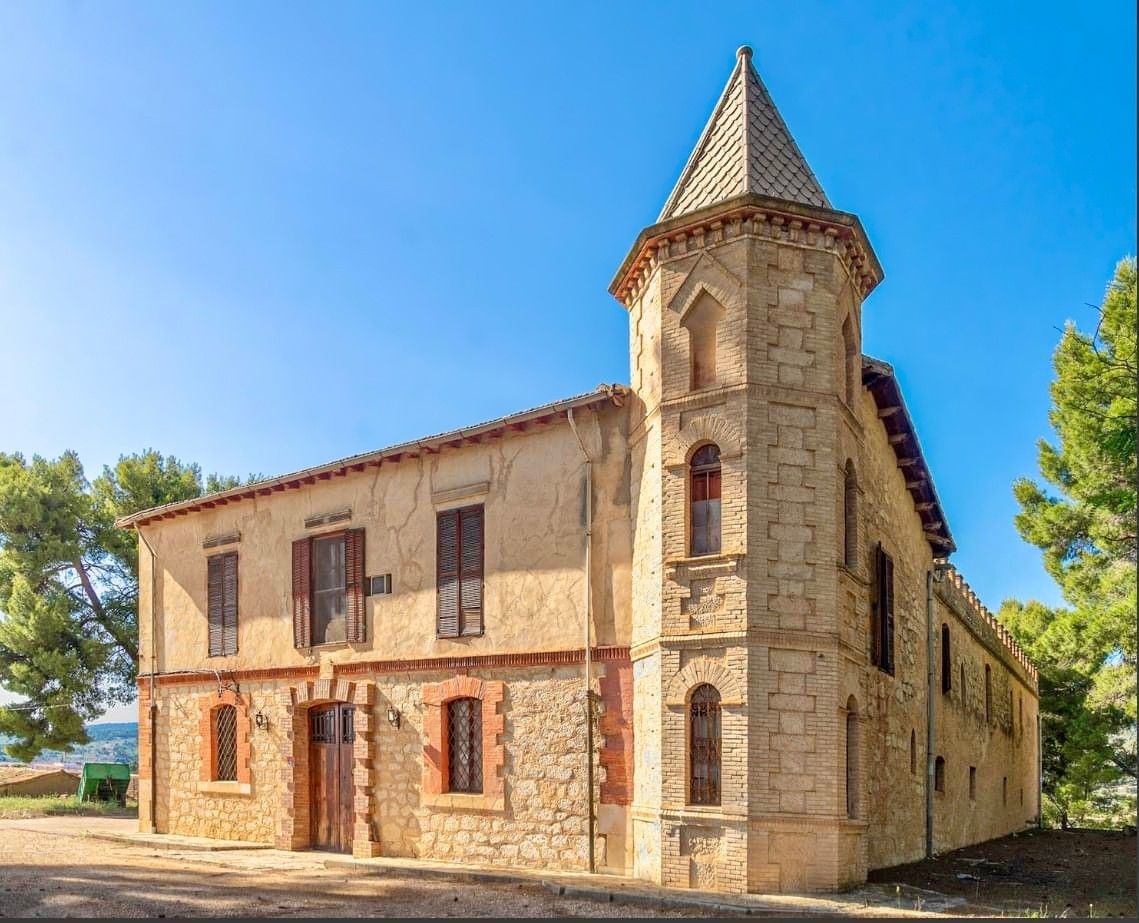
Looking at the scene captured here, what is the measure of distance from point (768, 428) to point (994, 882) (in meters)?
7.21

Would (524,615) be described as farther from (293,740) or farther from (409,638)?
(293,740)

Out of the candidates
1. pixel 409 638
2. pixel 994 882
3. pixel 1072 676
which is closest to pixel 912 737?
pixel 994 882

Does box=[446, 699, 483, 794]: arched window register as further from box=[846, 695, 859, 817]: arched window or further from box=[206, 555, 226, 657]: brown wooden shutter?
box=[206, 555, 226, 657]: brown wooden shutter

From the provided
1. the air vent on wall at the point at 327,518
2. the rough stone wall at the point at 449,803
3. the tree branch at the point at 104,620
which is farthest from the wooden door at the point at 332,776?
the tree branch at the point at 104,620

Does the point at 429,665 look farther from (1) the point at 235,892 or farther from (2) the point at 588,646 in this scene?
(1) the point at 235,892

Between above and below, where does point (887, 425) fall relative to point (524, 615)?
above

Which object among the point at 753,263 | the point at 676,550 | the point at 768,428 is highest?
the point at 753,263

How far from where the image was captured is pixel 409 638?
19.0 meters

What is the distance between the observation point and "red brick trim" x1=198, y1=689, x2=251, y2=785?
21641 millimetres

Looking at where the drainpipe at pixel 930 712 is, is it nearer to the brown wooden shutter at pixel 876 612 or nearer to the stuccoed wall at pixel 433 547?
the brown wooden shutter at pixel 876 612

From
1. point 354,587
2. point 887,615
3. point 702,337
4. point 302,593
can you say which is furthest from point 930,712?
point 302,593

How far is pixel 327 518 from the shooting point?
20719 millimetres

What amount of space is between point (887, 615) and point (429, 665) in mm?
6911

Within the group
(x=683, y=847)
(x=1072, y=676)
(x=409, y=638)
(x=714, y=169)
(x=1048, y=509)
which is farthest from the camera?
(x=1072, y=676)
